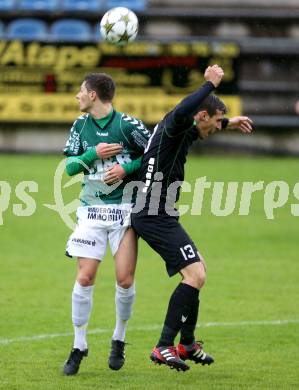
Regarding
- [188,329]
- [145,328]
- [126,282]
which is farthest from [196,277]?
[145,328]

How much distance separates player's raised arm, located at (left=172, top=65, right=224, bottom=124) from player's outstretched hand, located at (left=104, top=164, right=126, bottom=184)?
0.64 m

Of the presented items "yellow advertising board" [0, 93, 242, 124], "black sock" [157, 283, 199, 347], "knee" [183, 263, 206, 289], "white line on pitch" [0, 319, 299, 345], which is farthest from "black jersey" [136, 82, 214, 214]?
"yellow advertising board" [0, 93, 242, 124]

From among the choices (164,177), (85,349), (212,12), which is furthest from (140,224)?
(212,12)

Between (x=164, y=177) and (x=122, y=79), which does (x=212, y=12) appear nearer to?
(x=122, y=79)

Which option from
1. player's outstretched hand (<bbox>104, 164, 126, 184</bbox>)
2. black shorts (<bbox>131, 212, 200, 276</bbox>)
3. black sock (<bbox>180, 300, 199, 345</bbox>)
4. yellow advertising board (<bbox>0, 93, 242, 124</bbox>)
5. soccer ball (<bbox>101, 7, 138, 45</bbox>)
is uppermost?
yellow advertising board (<bbox>0, 93, 242, 124</bbox>)

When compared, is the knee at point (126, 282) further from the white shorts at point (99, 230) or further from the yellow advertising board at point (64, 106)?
the yellow advertising board at point (64, 106)

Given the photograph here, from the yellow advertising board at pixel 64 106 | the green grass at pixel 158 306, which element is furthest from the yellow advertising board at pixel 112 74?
the green grass at pixel 158 306

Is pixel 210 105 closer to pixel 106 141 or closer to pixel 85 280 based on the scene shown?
pixel 106 141

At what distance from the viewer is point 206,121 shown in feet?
26.0

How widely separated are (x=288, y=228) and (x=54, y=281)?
603 cm

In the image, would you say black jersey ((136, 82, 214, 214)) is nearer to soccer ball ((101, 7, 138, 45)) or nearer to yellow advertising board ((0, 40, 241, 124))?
soccer ball ((101, 7, 138, 45))

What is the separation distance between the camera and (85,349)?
811 centimetres

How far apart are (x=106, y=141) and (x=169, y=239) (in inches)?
37.3

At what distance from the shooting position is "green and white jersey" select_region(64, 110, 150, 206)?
823 cm
